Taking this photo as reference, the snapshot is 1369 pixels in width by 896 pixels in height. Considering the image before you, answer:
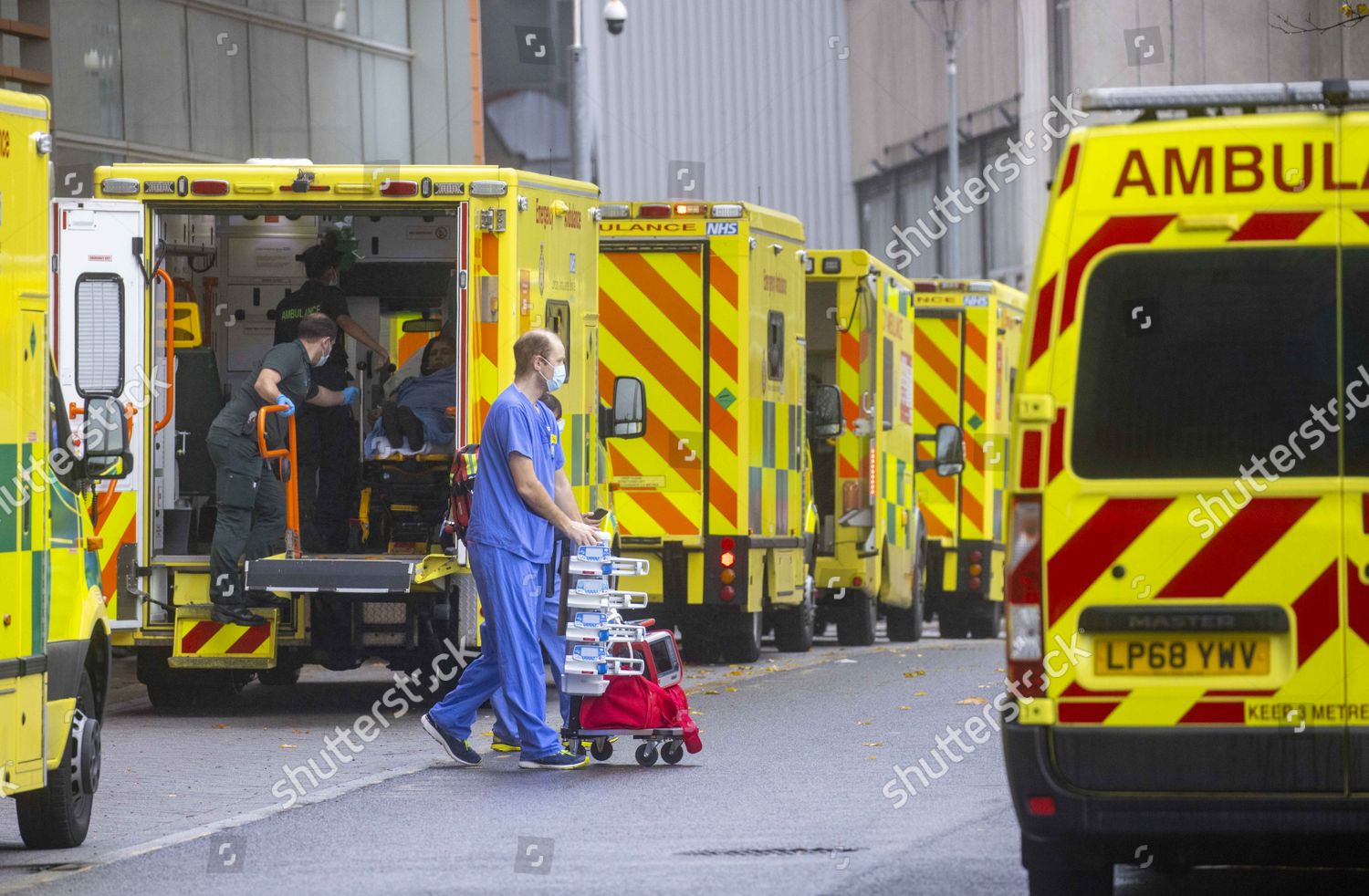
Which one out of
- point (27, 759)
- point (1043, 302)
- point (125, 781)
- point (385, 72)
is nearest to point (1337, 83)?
point (1043, 302)

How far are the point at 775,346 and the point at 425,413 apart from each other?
13.7 ft

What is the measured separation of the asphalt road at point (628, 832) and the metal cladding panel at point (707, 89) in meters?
32.7

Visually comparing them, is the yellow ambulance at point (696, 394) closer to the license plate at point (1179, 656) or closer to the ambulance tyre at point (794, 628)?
the ambulance tyre at point (794, 628)

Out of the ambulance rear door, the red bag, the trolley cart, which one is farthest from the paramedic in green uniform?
the red bag

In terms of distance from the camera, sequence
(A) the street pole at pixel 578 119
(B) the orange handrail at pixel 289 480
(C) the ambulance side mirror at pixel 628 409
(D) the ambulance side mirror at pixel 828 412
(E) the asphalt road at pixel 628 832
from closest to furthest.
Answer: (E) the asphalt road at pixel 628 832 < (B) the orange handrail at pixel 289 480 < (C) the ambulance side mirror at pixel 628 409 < (D) the ambulance side mirror at pixel 828 412 < (A) the street pole at pixel 578 119

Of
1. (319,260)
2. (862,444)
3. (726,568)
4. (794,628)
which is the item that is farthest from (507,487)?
(862,444)

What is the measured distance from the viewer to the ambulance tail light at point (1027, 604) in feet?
20.0

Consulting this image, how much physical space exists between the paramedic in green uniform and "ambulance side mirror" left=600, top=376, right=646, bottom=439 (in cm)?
217

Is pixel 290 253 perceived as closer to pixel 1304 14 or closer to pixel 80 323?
pixel 80 323

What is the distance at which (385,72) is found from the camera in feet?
91.0

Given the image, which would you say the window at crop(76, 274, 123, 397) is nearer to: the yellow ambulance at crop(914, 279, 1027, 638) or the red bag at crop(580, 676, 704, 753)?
the red bag at crop(580, 676, 704, 753)

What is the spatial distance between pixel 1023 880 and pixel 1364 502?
1.83 metres

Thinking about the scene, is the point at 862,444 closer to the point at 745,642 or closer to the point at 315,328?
the point at 745,642

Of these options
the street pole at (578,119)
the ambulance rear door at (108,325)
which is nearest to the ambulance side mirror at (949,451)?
the street pole at (578,119)
